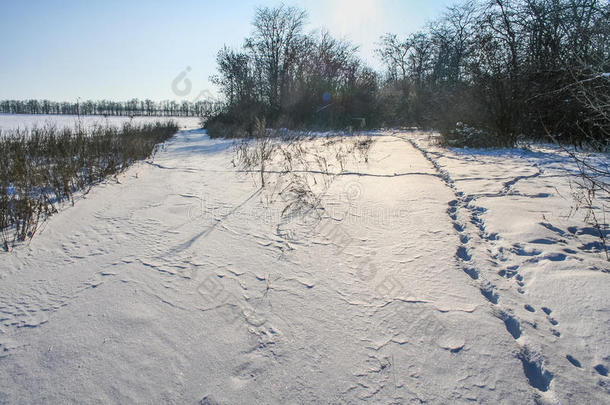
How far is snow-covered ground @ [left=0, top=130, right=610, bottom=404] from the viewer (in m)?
1.17

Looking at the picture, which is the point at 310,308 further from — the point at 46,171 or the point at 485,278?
the point at 46,171

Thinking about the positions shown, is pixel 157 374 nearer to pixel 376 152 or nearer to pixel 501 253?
pixel 501 253

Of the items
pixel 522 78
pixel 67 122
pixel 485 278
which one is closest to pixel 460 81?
pixel 522 78

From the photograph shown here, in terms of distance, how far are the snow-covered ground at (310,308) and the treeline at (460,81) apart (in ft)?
4.99

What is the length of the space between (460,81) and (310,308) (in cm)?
1069

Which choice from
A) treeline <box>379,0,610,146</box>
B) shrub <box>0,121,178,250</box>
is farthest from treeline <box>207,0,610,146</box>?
shrub <box>0,121,178,250</box>

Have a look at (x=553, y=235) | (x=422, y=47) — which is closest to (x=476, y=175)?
(x=553, y=235)

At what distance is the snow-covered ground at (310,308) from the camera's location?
46.0 inches

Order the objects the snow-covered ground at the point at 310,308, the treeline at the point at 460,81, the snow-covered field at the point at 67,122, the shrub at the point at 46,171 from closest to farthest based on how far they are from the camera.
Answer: the snow-covered ground at the point at 310,308 < the shrub at the point at 46,171 < the treeline at the point at 460,81 < the snow-covered field at the point at 67,122

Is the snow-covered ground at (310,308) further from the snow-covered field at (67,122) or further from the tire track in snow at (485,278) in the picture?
the snow-covered field at (67,122)

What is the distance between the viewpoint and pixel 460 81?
9680mm

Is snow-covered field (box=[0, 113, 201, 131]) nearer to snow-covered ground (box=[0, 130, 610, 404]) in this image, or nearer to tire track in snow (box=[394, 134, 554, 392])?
snow-covered ground (box=[0, 130, 610, 404])

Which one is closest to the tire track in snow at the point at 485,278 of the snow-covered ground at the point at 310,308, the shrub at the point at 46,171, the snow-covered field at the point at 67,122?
the snow-covered ground at the point at 310,308

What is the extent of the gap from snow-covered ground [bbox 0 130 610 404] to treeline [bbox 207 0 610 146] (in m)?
1.52
